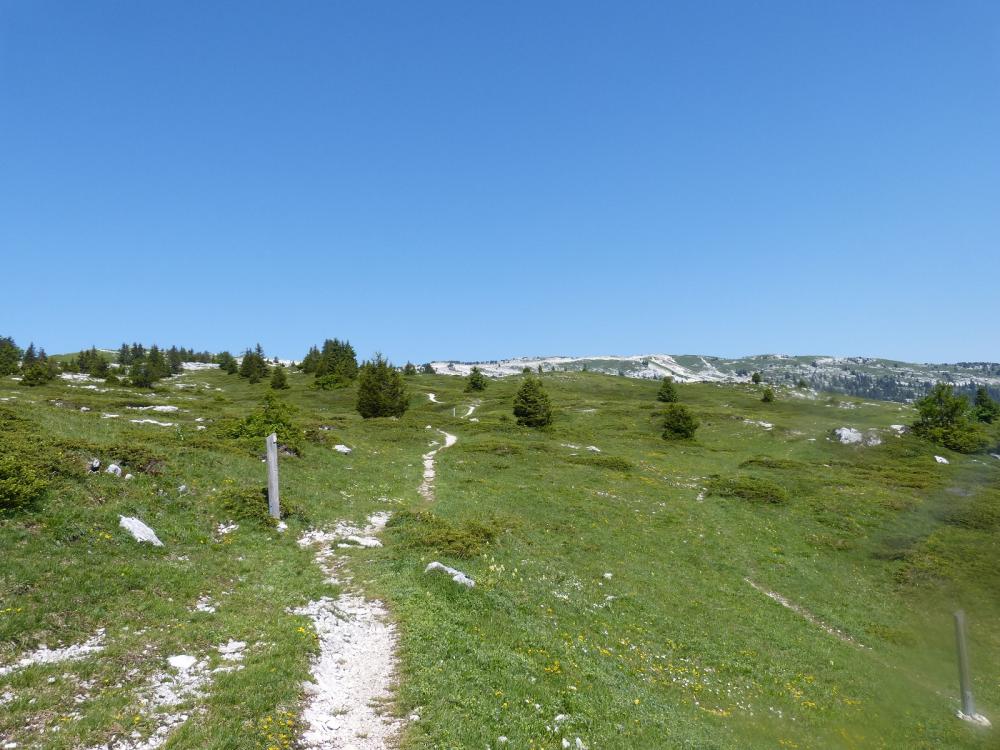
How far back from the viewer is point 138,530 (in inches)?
658

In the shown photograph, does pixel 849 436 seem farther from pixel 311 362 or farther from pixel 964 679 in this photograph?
pixel 311 362

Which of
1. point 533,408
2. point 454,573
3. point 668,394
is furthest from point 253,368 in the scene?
point 454,573

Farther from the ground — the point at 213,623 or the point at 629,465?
the point at 213,623

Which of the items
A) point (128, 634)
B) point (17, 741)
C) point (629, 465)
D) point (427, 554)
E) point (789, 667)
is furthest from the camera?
point (629, 465)

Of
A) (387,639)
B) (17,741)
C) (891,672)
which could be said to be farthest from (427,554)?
(891,672)

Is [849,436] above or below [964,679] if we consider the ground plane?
below

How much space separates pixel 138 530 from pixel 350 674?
33.3ft

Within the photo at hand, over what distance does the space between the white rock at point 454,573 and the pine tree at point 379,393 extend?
5583cm

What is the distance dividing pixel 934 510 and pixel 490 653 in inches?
1723

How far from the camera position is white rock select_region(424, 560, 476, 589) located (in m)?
18.0

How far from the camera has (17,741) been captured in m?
7.79

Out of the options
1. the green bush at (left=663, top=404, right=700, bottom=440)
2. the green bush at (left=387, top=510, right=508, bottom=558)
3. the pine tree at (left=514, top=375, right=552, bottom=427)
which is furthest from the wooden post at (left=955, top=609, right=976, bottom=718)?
the green bush at (left=663, top=404, right=700, bottom=440)

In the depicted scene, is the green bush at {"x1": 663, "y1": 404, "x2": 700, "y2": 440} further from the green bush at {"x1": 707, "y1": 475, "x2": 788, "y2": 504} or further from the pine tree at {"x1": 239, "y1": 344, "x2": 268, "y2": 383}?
the pine tree at {"x1": 239, "y1": 344, "x2": 268, "y2": 383}

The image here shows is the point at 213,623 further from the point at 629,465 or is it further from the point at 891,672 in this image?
the point at 629,465
